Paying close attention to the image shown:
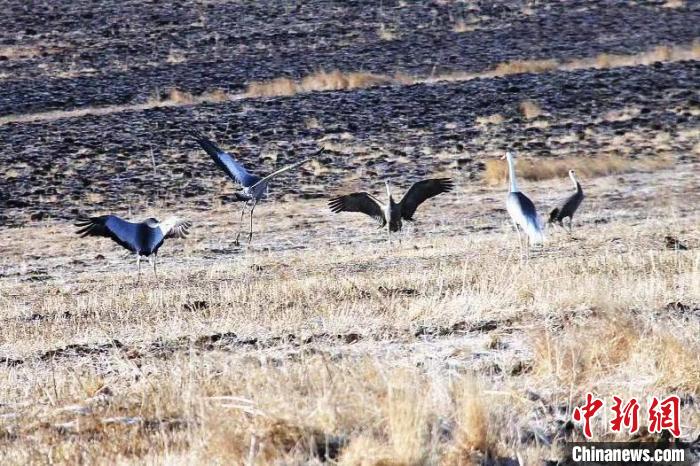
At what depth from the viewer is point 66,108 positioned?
32781 millimetres

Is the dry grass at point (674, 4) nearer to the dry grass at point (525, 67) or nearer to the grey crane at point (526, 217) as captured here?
the dry grass at point (525, 67)

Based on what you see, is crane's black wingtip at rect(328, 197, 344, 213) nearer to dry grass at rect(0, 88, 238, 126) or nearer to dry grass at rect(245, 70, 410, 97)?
dry grass at rect(0, 88, 238, 126)

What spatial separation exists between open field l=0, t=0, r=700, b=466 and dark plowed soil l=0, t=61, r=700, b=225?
9 cm

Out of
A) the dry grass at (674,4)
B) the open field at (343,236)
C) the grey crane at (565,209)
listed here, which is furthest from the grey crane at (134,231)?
the dry grass at (674,4)

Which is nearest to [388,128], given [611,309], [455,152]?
[455,152]

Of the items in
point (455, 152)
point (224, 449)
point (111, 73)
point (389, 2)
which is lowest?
point (224, 449)

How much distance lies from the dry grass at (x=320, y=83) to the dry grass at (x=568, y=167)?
9.49 metres

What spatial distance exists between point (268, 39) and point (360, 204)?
25.7m

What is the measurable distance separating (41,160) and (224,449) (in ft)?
70.6

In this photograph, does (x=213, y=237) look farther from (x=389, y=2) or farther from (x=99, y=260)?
(x=389, y=2)

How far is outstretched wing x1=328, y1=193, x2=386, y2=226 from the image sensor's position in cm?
1639

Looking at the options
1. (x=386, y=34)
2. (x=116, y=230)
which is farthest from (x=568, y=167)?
(x=386, y=34)

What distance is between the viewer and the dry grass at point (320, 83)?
33.4 metres

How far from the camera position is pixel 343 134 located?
2786 centimetres
